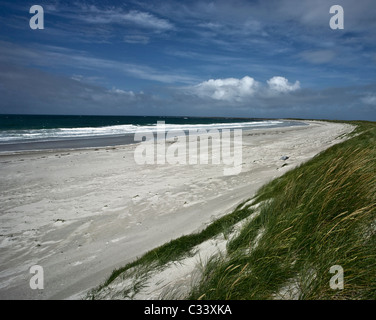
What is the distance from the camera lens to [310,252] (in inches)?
92.1

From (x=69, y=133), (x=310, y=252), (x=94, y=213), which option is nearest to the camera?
(x=310, y=252)

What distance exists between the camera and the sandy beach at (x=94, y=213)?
3.95m

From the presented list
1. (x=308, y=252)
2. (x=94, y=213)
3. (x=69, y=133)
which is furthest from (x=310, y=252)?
(x=69, y=133)

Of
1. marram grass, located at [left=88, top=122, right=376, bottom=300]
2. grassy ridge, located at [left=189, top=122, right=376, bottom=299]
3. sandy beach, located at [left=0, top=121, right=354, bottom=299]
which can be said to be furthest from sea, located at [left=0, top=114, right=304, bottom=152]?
grassy ridge, located at [left=189, top=122, right=376, bottom=299]

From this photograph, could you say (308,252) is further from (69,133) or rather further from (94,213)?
(69,133)

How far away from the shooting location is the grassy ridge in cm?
201

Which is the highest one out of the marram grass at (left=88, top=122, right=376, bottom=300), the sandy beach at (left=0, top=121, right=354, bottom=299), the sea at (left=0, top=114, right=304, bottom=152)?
the sea at (left=0, top=114, right=304, bottom=152)

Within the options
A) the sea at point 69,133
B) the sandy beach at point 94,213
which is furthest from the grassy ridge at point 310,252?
the sea at point 69,133

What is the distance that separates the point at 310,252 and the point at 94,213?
5.80 meters

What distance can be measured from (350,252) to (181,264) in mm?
2240

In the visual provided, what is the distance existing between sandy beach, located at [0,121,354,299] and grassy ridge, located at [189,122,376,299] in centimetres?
236

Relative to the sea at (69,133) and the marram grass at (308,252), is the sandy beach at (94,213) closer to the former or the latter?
the marram grass at (308,252)

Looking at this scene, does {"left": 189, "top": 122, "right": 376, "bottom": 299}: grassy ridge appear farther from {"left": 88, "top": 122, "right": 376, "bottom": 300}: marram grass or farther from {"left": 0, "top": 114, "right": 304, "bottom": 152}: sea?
{"left": 0, "top": 114, "right": 304, "bottom": 152}: sea

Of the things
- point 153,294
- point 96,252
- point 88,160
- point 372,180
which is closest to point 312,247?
point 372,180
